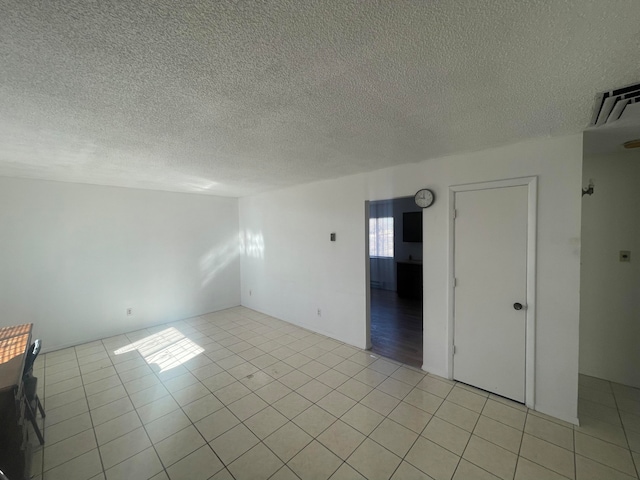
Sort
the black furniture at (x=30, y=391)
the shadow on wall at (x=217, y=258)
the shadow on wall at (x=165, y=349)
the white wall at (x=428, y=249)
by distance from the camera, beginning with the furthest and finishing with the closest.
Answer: the shadow on wall at (x=217, y=258), the shadow on wall at (x=165, y=349), the white wall at (x=428, y=249), the black furniture at (x=30, y=391)

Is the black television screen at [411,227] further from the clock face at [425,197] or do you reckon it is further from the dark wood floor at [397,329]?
the clock face at [425,197]

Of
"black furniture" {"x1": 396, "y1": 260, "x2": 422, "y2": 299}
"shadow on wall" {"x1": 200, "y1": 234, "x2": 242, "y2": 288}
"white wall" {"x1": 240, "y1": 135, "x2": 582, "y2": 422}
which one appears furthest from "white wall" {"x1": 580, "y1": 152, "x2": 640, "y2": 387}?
"shadow on wall" {"x1": 200, "y1": 234, "x2": 242, "y2": 288}

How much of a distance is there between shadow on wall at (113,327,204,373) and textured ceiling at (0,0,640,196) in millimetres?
2635

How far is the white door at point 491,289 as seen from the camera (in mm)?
2307

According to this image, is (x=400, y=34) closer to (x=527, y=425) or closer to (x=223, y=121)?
(x=223, y=121)

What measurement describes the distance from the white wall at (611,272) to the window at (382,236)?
4.30 m

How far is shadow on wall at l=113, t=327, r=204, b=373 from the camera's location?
3.23 metres

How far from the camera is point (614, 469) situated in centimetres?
166

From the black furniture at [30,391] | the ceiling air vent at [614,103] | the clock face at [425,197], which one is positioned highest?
the ceiling air vent at [614,103]

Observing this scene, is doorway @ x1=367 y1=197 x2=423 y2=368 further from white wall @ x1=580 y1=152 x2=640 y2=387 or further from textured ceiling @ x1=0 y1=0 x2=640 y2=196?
textured ceiling @ x1=0 y1=0 x2=640 y2=196

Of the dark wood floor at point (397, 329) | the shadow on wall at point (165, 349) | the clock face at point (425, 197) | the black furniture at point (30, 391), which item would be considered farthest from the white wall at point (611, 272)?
the black furniture at point (30, 391)

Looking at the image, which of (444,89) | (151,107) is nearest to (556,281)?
(444,89)

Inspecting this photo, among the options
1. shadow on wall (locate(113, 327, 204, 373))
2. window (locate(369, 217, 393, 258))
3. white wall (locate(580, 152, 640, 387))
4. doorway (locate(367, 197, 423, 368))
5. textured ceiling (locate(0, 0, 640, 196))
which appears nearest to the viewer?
textured ceiling (locate(0, 0, 640, 196))

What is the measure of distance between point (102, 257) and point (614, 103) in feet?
19.7
